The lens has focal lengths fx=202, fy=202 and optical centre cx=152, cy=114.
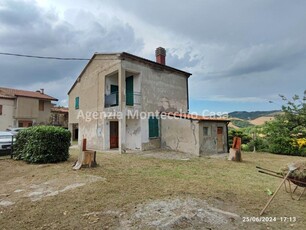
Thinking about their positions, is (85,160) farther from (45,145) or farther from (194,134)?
(194,134)

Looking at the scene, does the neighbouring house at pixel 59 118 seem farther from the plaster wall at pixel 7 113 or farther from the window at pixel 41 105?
the plaster wall at pixel 7 113

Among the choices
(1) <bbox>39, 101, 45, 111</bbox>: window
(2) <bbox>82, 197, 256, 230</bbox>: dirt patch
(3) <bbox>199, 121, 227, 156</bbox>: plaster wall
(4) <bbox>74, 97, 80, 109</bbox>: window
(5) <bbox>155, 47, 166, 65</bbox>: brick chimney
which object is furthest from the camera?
(1) <bbox>39, 101, 45, 111</bbox>: window

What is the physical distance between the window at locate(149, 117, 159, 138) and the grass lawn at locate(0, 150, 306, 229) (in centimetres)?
662

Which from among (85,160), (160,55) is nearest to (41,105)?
(160,55)

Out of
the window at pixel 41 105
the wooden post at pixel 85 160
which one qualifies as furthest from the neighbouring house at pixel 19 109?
the wooden post at pixel 85 160

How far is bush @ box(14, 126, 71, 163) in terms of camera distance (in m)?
9.30

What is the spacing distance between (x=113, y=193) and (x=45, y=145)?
5667mm

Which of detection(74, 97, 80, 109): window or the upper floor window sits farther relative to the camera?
the upper floor window

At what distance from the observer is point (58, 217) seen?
392cm

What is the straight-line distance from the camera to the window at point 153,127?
15.0m

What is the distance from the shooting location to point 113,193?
5250 mm

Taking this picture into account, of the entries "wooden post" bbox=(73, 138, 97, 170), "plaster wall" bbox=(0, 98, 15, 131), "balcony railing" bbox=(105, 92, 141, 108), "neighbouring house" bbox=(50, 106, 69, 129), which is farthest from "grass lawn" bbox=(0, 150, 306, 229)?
"neighbouring house" bbox=(50, 106, 69, 129)

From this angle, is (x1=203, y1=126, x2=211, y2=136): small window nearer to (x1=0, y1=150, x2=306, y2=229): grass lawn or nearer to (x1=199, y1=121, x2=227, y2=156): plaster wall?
(x1=199, y1=121, x2=227, y2=156): plaster wall

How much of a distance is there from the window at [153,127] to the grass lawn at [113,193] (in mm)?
6617
